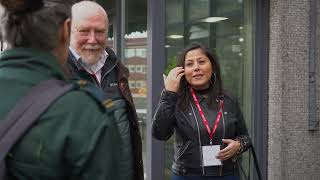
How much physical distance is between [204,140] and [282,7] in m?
2.48

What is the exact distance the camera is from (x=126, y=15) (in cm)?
547

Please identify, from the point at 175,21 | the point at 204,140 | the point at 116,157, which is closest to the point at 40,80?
the point at 116,157

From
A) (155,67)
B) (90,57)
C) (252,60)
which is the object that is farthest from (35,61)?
(252,60)

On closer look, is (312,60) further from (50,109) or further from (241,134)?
(50,109)

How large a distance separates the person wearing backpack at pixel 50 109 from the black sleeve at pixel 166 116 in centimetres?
183

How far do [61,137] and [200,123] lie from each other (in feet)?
6.52

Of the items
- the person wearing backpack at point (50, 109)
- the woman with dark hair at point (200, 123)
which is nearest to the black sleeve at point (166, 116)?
the woman with dark hair at point (200, 123)

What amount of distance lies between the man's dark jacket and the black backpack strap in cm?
118

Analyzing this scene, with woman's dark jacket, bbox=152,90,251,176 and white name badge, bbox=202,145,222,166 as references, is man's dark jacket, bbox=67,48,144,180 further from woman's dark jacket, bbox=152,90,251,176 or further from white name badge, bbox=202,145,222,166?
white name badge, bbox=202,145,222,166

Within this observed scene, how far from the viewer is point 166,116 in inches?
132

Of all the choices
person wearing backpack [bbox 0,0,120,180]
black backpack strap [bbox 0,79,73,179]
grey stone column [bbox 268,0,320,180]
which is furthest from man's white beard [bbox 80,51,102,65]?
grey stone column [bbox 268,0,320,180]

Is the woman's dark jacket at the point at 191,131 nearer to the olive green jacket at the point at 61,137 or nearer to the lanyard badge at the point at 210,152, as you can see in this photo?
the lanyard badge at the point at 210,152

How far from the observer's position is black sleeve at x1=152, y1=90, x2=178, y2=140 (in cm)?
337

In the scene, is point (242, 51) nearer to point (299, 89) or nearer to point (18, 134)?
point (299, 89)
